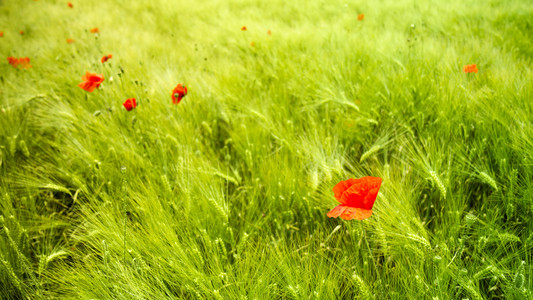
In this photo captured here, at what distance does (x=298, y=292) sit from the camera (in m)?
0.70

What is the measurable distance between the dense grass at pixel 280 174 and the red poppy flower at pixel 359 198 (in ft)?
0.42

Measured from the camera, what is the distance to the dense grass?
768 millimetres

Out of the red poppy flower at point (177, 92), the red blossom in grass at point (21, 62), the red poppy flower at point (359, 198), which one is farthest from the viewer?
the red blossom in grass at point (21, 62)

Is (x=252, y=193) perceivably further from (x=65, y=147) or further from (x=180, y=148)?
(x=65, y=147)

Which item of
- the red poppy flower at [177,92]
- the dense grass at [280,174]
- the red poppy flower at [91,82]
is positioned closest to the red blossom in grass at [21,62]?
the dense grass at [280,174]

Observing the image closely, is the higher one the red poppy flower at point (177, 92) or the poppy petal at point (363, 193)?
the red poppy flower at point (177, 92)

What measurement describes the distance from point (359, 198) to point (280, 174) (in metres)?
0.42

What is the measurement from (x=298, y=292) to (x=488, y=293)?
48 cm

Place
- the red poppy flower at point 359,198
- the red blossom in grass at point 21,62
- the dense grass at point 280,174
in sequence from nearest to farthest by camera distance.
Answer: the red poppy flower at point 359,198
the dense grass at point 280,174
the red blossom in grass at point 21,62

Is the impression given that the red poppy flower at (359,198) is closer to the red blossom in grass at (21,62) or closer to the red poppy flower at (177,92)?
the red poppy flower at (177,92)

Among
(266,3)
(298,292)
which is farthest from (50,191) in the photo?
(266,3)

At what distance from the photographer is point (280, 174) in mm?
1062

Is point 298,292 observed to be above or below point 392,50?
below

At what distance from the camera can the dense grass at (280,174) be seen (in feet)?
2.52
